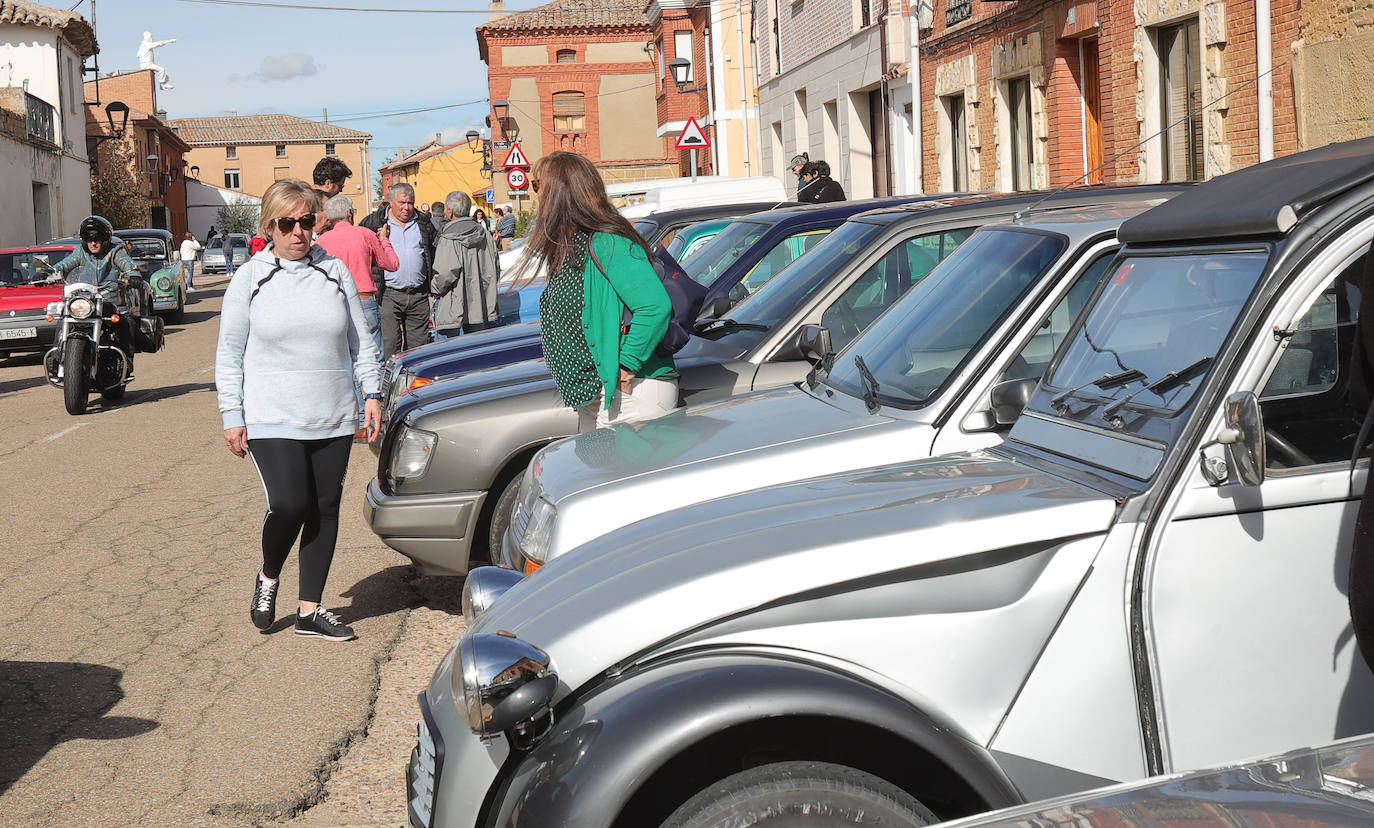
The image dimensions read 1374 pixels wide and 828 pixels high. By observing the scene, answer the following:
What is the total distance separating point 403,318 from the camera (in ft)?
39.4

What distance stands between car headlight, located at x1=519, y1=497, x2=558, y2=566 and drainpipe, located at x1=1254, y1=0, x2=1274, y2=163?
9156mm

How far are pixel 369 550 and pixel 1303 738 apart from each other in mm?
5807

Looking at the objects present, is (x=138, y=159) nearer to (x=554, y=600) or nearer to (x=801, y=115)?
(x=801, y=115)

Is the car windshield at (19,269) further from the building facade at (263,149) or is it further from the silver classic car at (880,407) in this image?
the building facade at (263,149)

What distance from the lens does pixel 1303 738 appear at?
2.60m

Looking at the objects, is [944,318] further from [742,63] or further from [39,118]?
[39,118]

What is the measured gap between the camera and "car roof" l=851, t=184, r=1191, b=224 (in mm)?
5711

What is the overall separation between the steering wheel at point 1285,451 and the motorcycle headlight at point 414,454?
3820 mm

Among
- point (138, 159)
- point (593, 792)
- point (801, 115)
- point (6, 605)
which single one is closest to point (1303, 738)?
point (593, 792)

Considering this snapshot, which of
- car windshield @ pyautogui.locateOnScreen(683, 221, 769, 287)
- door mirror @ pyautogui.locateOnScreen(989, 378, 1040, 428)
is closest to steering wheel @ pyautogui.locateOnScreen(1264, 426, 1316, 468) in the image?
door mirror @ pyautogui.locateOnScreen(989, 378, 1040, 428)

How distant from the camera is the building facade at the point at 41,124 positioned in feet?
122

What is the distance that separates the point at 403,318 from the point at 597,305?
681 cm

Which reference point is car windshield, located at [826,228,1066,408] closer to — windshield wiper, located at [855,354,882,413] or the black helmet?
windshield wiper, located at [855,354,882,413]

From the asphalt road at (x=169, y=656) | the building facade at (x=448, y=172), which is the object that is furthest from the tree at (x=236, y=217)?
the asphalt road at (x=169, y=656)
